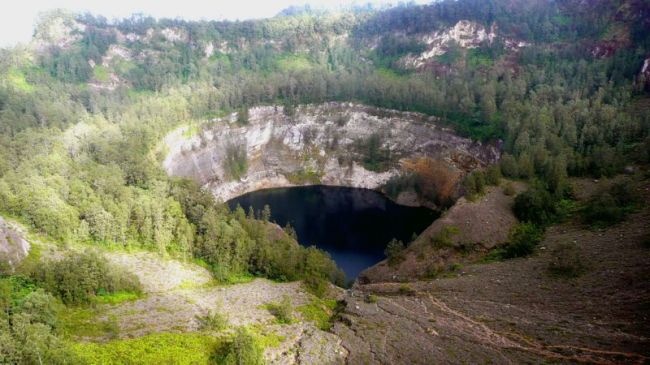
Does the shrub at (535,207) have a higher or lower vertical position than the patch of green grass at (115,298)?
lower

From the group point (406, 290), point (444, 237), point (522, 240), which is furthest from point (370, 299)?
point (522, 240)

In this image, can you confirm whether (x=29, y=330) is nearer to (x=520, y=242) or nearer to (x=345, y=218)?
(x=520, y=242)

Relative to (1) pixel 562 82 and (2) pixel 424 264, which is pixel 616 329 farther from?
(1) pixel 562 82

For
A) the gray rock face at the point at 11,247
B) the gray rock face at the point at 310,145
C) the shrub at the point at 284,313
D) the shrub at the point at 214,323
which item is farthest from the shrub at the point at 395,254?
the gray rock face at the point at 310,145

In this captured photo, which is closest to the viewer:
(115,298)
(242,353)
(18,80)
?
(242,353)

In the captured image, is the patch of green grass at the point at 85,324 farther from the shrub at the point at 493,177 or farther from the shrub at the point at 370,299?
the shrub at the point at 493,177

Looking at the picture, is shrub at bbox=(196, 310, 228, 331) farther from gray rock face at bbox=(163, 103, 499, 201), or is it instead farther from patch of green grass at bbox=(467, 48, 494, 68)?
patch of green grass at bbox=(467, 48, 494, 68)

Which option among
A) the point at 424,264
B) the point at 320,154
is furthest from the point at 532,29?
the point at 424,264
